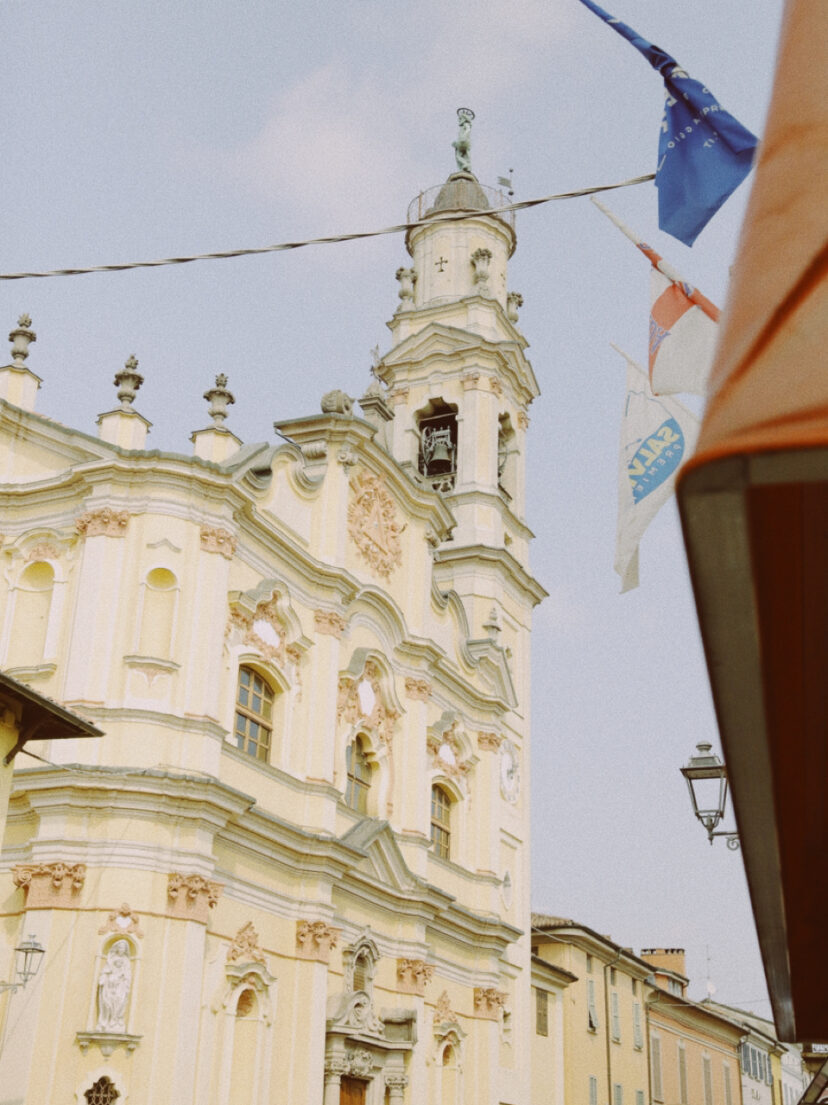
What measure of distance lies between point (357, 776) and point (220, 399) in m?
7.53

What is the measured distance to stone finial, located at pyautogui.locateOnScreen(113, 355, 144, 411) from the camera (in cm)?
2103

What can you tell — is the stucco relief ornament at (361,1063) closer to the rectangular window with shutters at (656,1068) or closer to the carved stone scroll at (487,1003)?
the carved stone scroll at (487,1003)

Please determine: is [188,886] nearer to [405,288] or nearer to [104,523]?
[104,523]

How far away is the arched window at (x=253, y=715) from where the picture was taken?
21.2 metres

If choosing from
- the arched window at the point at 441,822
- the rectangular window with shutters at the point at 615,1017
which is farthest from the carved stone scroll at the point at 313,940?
the rectangular window with shutters at the point at 615,1017

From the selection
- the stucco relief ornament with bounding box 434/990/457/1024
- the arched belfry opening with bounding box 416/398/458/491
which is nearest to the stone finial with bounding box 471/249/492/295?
the arched belfry opening with bounding box 416/398/458/491

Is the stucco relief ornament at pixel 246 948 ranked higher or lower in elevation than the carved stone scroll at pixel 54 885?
lower

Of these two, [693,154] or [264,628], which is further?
[264,628]

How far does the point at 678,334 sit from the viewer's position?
294 inches

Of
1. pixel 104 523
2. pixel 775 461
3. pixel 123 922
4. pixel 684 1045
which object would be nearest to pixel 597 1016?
pixel 684 1045

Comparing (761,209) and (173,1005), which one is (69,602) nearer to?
(173,1005)

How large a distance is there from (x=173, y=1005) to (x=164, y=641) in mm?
5214

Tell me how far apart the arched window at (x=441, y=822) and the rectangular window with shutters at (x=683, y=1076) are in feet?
74.7

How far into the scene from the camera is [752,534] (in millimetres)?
1458
